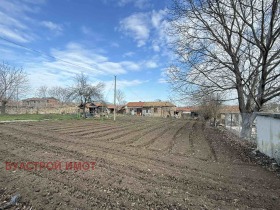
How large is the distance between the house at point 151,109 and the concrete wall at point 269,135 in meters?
57.1

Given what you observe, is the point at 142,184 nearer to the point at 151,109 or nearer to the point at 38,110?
the point at 38,110

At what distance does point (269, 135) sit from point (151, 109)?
6175 cm

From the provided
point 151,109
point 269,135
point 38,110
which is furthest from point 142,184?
point 151,109

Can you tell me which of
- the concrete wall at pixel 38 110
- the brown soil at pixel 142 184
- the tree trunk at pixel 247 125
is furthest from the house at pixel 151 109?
the brown soil at pixel 142 184

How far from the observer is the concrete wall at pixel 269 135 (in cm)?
752

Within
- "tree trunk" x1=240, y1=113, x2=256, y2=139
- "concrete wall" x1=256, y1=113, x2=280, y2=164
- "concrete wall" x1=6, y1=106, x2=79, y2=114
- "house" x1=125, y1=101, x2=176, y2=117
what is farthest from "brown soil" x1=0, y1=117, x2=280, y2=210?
"house" x1=125, y1=101, x2=176, y2=117

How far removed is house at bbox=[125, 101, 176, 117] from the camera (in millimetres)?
68625

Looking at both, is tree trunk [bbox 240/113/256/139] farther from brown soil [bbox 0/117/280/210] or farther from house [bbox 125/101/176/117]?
house [bbox 125/101/176/117]

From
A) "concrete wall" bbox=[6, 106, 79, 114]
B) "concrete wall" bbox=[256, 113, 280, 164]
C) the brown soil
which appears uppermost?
"concrete wall" bbox=[6, 106, 79, 114]

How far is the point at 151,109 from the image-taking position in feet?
230

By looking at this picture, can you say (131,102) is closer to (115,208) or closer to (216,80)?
(216,80)

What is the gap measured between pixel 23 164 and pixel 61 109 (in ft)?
162

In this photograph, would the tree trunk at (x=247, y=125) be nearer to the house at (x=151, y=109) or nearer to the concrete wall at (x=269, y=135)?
the concrete wall at (x=269, y=135)

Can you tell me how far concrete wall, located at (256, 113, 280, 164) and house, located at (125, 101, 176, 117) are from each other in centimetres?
5706
